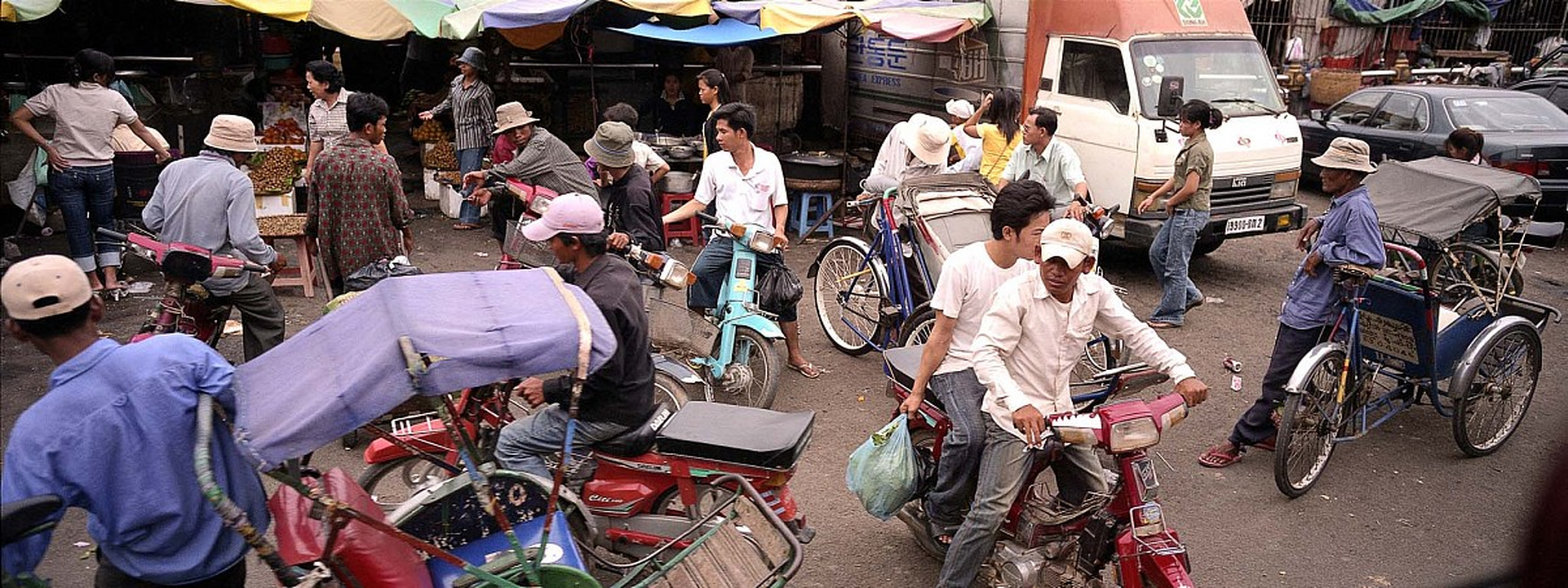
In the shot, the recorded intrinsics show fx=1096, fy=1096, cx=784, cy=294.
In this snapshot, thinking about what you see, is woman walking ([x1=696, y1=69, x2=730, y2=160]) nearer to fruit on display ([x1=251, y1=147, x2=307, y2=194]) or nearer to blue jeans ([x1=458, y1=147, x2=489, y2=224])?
blue jeans ([x1=458, y1=147, x2=489, y2=224])

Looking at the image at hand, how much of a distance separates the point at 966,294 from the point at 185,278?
379cm

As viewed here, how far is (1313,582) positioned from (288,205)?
8.21m

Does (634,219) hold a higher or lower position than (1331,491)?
higher

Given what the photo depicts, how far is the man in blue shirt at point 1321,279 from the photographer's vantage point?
5.51 metres

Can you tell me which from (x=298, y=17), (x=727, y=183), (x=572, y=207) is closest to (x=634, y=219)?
(x=727, y=183)

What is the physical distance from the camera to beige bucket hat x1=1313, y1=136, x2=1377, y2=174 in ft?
18.3

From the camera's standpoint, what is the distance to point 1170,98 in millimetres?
9117

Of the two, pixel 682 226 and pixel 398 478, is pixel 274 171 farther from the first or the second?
pixel 398 478

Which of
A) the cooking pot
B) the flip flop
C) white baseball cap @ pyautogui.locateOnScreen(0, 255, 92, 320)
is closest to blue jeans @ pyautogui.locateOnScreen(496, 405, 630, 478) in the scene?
white baseball cap @ pyautogui.locateOnScreen(0, 255, 92, 320)

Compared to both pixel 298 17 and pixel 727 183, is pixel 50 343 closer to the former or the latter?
pixel 727 183

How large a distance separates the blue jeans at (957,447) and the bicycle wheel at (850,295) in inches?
108

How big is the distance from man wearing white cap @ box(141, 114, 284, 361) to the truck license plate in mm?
7434

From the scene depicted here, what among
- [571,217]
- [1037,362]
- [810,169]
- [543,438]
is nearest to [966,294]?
[1037,362]

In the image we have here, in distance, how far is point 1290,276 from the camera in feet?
33.3
